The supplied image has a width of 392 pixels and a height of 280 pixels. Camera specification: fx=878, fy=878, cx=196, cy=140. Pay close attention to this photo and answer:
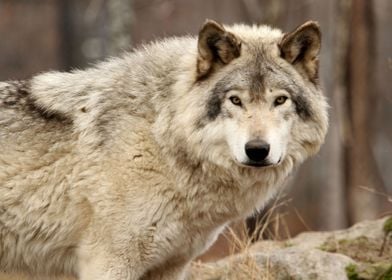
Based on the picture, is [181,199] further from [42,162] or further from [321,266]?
[321,266]

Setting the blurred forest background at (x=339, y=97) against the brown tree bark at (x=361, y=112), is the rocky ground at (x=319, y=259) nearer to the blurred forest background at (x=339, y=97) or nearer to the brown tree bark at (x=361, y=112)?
the blurred forest background at (x=339, y=97)

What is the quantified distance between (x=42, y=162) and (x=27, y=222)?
0.41m

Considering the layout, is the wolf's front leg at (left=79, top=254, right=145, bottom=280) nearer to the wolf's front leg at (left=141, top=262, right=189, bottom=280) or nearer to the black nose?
the wolf's front leg at (left=141, top=262, right=189, bottom=280)

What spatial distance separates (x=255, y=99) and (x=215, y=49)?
1.45ft

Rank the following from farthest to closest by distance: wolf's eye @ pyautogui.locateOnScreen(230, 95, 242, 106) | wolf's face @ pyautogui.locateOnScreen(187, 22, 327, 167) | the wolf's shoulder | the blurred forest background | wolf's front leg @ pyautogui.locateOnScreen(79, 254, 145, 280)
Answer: the blurred forest background → the wolf's shoulder → wolf's front leg @ pyautogui.locateOnScreen(79, 254, 145, 280) → wolf's eye @ pyautogui.locateOnScreen(230, 95, 242, 106) → wolf's face @ pyautogui.locateOnScreen(187, 22, 327, 167)

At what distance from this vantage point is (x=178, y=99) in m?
5.55

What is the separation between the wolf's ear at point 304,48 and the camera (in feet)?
18.0

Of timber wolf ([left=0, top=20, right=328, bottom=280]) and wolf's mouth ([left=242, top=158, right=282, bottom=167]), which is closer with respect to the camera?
wolf's mouth ([left=242, top=158, right=282, bottom=167])

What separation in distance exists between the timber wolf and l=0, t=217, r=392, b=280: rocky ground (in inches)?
29.4

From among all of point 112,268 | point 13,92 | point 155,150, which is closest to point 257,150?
point 155,150

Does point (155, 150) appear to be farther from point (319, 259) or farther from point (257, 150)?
point (319, 259)

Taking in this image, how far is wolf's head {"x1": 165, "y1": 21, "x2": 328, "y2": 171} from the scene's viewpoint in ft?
17.2

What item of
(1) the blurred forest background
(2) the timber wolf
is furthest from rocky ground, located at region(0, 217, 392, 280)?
(1) the blurred forest background

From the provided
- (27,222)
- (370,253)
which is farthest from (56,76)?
(370,253)
